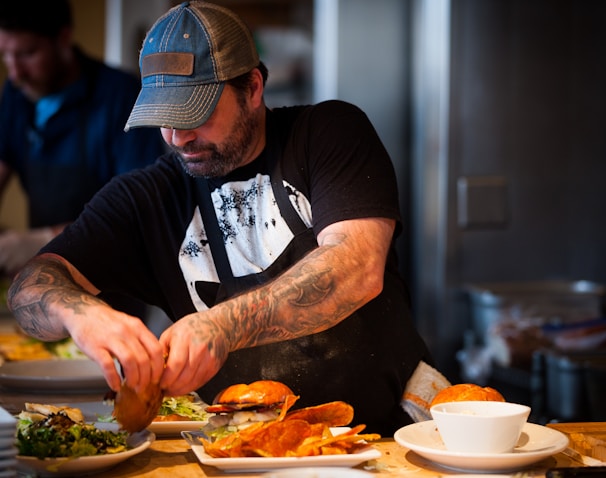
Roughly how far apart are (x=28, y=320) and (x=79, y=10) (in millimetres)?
6099

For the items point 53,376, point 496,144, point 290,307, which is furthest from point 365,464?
point 496,144

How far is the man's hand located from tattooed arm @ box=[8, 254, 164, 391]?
1.86 meters

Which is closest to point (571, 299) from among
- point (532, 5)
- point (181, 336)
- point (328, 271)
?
point (532, 5)

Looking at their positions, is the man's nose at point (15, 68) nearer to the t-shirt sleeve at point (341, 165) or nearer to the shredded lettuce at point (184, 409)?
the t-shirt sleeve at point (341, 165)

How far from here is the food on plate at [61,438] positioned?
1.70m

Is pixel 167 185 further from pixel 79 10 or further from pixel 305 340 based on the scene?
pixel 79 10

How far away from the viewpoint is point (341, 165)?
2295 millimetres

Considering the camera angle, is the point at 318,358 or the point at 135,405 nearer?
the point at 135,405

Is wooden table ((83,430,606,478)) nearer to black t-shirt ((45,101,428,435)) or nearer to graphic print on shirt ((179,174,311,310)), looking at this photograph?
black t-shirt ((45,101,428,435))

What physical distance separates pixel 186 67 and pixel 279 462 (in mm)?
977

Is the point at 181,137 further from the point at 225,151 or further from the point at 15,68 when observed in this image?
the point at 15,68

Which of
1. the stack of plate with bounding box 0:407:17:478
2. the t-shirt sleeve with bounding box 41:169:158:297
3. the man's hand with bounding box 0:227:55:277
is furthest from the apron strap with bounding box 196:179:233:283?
the man's hand with bounding box 0:227:55:277

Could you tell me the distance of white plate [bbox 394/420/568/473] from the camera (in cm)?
167

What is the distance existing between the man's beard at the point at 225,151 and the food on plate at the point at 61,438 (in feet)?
2.38
